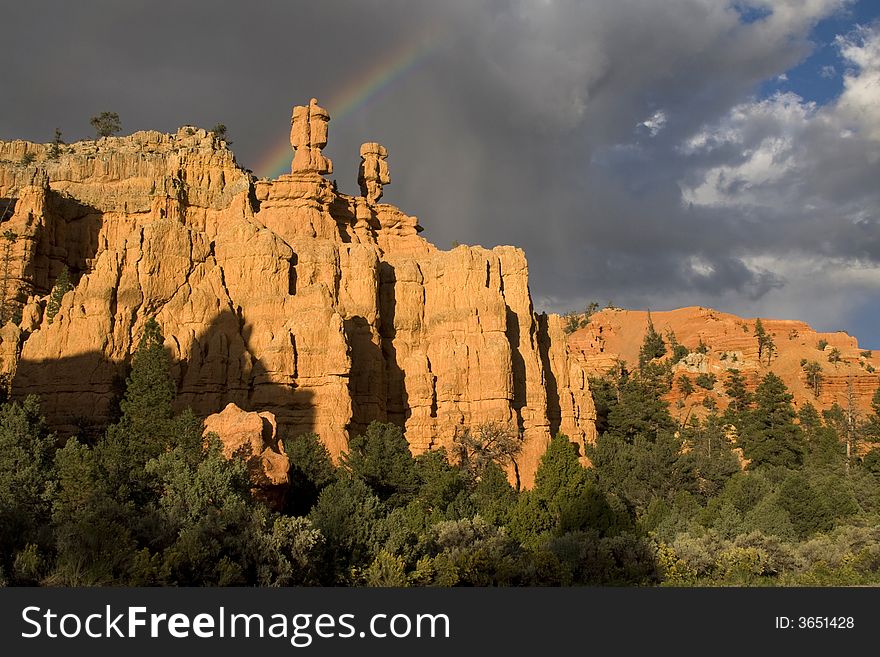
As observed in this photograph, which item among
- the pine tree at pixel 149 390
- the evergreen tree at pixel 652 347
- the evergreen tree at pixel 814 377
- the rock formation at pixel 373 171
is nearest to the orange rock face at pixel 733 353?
the evergreen tree at pixel 814 377

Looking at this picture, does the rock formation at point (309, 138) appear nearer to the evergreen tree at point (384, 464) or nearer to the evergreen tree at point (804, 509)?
the evergreen tree at point (384, 464)

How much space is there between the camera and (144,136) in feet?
325

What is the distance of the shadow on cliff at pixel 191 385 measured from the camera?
60.6 m

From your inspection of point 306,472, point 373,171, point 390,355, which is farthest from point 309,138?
point 306,472

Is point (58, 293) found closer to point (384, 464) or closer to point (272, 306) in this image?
point (272, 306)

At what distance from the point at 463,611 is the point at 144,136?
8024cm

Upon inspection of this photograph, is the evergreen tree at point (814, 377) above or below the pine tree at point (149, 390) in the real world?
above

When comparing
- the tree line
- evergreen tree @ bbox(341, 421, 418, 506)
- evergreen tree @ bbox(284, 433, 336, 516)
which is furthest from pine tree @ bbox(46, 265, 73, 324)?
evergreen tree @ bbox(341, 421, 418, 506)

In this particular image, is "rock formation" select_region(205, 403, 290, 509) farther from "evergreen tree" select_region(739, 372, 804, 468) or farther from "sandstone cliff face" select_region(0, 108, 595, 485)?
"evergreen tree" select_region(739, 372, 804, 468)

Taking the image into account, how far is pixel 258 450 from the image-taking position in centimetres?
4747

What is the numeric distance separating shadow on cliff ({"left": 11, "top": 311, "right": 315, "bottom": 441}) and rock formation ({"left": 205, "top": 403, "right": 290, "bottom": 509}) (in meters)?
11.6

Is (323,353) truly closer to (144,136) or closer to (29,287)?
(29,287)

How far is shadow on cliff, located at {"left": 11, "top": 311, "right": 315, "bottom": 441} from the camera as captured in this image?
60594 mm

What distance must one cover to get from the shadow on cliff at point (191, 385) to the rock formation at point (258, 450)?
1162 centimetres
